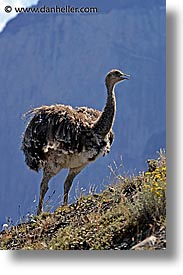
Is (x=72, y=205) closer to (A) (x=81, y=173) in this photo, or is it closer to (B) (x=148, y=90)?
(A) (x=81, y=173)

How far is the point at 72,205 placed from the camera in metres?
4.72

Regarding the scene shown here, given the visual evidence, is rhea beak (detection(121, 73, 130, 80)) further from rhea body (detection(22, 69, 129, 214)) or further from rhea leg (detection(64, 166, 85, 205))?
rhea leg (detection(64, 166, 85, 205))

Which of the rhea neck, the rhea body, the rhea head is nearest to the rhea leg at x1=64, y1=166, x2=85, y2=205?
the rhea body

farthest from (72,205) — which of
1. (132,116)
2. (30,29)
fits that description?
(30,29)

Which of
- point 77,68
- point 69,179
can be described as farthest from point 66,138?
point 77,68

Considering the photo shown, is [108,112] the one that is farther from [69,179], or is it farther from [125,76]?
[69,179]

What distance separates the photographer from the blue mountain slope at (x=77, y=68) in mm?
4578

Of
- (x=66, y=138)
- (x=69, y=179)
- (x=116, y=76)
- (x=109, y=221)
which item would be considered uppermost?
(x=116, y=76)

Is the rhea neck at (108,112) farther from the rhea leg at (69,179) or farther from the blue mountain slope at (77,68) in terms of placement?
A: the rhea leg at (69,179)

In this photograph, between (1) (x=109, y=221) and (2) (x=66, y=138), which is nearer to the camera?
(1) (x=109, y=221)

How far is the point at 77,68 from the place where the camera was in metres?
4.62

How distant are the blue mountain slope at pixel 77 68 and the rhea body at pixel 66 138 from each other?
0.06m

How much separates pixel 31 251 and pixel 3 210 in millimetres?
211

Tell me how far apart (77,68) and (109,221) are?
0.64 meters
